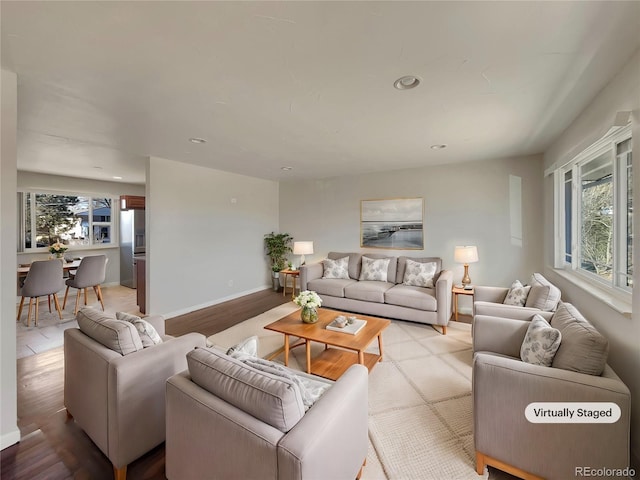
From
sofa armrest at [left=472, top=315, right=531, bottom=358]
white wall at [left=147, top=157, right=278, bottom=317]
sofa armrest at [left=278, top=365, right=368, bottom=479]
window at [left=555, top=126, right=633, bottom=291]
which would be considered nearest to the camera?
sofa armrest at [left=278, top=365, right=368, bottom=479]

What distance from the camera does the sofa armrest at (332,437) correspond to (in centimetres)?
95

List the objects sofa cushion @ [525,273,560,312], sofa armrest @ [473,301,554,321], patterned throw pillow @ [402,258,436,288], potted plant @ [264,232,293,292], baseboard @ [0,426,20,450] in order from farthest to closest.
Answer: potted plant @ [264,232,293,292] → patterned throw pillow @ [402,258,436,288] → sofa cushion @ [525,273,560,312] → sofa armrest @ [473,301,554,321] → baseboard @ [0,426,20,450]

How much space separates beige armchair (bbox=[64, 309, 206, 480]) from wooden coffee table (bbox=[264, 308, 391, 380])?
1066 mm

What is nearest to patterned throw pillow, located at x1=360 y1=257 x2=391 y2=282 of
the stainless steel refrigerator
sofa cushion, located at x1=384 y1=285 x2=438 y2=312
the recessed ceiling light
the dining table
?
sofa cushion, located at x1=384 y1=285 x2=438 y2=312

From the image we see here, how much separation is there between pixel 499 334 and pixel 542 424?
2.80ft

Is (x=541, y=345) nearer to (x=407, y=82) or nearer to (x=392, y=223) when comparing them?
(x=407, y=82)

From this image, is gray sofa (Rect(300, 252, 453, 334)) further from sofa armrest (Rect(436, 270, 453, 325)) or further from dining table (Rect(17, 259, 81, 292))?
dining table (Rect(17, 259, 81, 292))

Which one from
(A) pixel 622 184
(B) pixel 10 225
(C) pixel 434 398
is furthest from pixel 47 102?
(A) pixel 622 184

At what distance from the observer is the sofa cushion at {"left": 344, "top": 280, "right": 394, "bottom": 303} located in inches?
159

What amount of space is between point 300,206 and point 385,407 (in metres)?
4.45

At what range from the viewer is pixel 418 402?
7.13 feet

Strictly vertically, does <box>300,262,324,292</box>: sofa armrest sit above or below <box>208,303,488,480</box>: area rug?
above

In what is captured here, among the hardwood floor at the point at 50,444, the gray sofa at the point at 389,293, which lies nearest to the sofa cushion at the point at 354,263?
the gray sofa at the point at 389,293

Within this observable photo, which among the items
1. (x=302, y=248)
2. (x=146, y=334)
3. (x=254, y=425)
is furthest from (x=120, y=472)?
(x=302, y=248)
